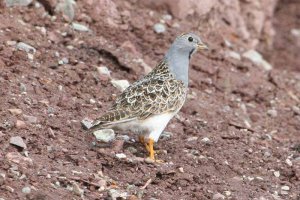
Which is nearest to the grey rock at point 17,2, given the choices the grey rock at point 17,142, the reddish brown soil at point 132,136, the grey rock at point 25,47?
the reddish brown soil at point 132,136

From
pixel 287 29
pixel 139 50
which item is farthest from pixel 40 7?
pixel 287 29

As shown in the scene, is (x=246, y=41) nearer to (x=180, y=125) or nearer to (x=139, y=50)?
(x=139, y=50)

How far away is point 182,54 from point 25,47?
7.01 feet

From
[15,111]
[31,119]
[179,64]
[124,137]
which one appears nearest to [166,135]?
[124,137]

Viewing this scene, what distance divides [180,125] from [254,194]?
199 cm

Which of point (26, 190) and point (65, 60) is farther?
point (65, 60)

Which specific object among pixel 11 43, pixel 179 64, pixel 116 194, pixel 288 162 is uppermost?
pixel 179 64

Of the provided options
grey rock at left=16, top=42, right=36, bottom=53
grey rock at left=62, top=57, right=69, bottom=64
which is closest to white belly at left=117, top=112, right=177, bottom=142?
grey rock at left=62, top=57, right=69, bottom=64

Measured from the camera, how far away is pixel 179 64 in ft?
34.1

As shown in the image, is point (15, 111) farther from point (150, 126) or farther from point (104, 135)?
point (150, 126)

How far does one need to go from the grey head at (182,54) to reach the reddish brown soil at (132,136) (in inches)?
33.2

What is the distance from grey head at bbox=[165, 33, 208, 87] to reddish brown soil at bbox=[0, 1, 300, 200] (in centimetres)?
84

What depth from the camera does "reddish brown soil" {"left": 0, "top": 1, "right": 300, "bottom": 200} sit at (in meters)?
8.89

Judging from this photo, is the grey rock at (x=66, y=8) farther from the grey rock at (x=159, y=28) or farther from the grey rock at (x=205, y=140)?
the grey rock at (x=205, y=140)
